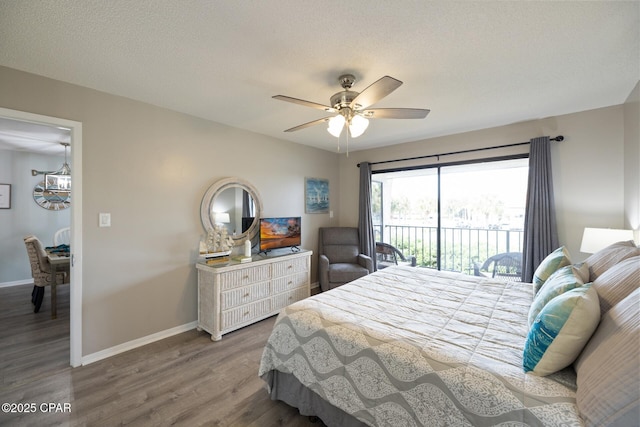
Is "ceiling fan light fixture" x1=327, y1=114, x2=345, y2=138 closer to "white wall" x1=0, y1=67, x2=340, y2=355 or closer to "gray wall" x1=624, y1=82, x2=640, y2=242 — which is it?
"white wall" x1=0, y1=67, x2=340, y2=355

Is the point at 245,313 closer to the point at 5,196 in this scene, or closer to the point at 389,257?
the point at 389,257

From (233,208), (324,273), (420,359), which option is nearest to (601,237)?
(420,359)

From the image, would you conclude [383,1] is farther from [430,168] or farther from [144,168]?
[430,168]

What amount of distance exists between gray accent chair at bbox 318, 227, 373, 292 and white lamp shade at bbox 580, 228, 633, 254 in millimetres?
2461

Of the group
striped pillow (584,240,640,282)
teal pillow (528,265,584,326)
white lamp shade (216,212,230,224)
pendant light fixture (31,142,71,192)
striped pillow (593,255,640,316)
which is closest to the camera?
striped pillow (593,255,640,316)

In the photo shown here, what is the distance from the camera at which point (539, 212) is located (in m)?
3.06

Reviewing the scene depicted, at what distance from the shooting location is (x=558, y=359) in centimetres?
106

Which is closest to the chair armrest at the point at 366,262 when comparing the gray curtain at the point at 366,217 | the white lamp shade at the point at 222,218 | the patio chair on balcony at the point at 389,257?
the gray curtain at the point at 366,217

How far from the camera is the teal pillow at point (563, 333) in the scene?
105 centimetres

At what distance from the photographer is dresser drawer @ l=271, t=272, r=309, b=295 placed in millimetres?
3389

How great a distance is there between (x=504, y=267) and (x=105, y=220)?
4.80 metres

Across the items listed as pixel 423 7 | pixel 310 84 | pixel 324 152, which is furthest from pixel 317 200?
pixel 423 7

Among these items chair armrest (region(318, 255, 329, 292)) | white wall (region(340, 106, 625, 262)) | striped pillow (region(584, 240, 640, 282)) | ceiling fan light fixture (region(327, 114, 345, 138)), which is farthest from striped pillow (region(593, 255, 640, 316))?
chair armrest (region(318, 255, 329, 292))

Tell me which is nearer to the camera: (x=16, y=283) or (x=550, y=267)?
(x=550, y=267)
